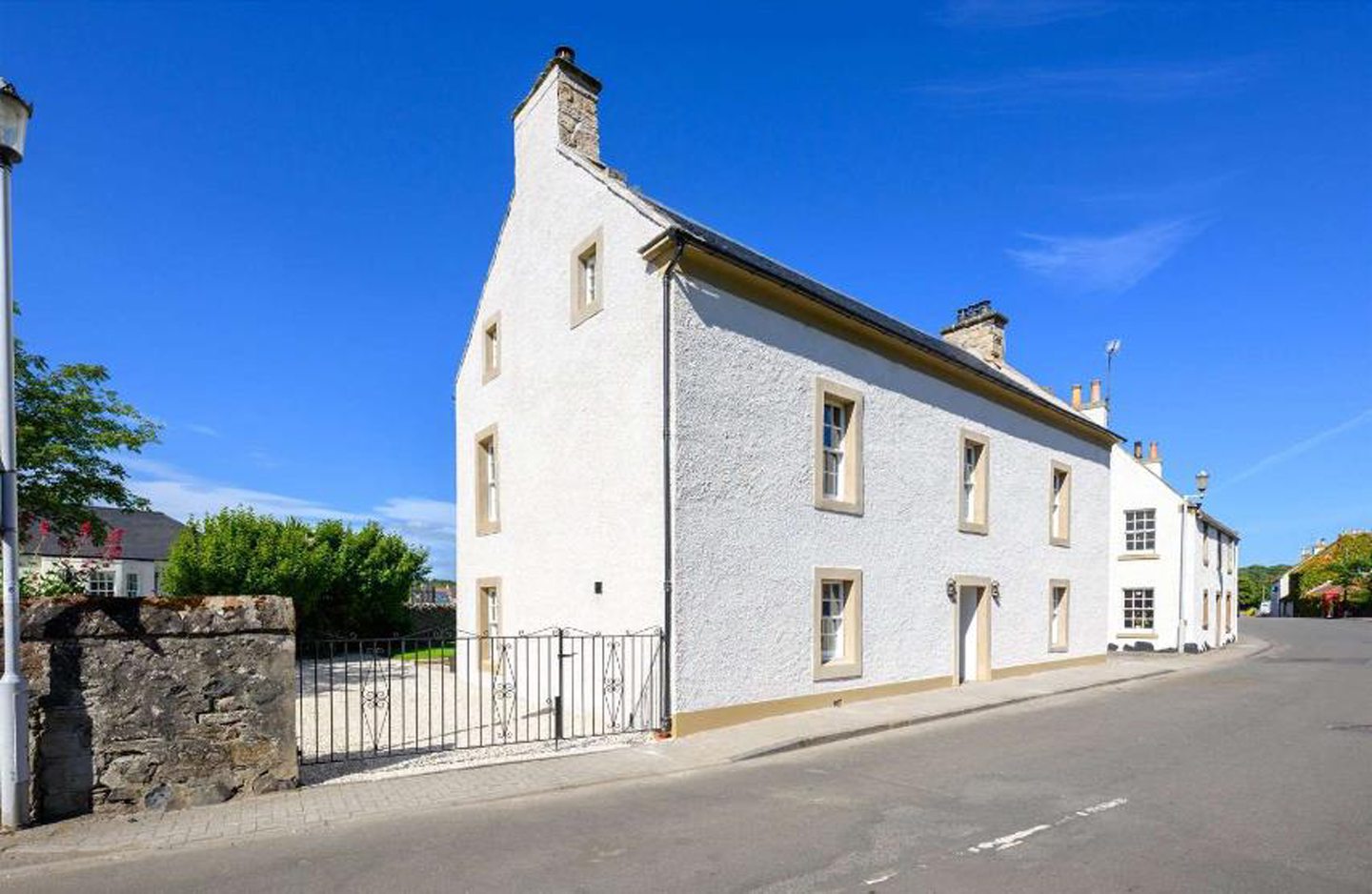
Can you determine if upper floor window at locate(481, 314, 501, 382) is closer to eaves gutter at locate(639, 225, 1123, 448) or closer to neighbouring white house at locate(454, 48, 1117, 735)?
neighbouring white house at locate(454, 48, 1117, 735)

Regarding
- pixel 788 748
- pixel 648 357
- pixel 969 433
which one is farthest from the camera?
pixel 969 433

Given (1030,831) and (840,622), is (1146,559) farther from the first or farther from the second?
(1030,831)

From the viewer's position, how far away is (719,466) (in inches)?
442

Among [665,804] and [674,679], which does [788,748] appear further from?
[665,804]

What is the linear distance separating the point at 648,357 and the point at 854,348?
14.6 feet

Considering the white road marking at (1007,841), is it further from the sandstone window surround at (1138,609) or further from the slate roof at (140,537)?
the slate roof at (140,537)

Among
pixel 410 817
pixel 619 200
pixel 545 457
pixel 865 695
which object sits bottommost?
pixel 865 695

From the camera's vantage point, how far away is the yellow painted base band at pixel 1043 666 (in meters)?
17.2

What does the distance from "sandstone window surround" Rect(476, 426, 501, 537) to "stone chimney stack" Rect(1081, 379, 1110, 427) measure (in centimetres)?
2391

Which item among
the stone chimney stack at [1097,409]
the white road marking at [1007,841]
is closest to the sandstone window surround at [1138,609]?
the stone chimney stack at [1097,409]

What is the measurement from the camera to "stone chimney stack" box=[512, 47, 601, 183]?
14.3 metres

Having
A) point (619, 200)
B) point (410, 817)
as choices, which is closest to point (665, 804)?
point (410, 817)

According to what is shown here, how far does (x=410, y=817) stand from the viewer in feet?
22.4

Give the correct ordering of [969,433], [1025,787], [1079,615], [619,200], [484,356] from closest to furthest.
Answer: [1025,787], [619,200], [969,433], [484,356], [1079,615]
